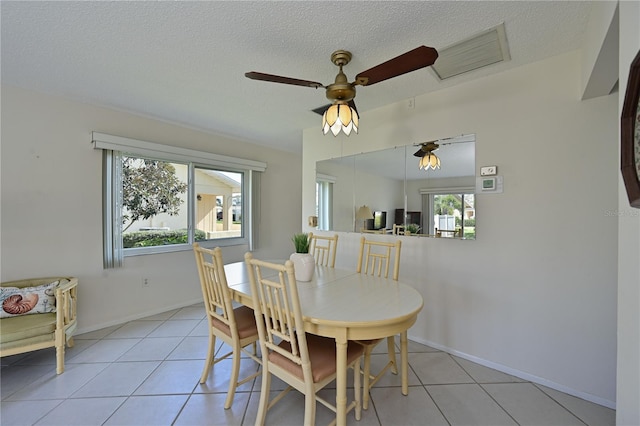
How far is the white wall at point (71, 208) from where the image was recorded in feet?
7.83

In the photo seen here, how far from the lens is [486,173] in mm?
2158

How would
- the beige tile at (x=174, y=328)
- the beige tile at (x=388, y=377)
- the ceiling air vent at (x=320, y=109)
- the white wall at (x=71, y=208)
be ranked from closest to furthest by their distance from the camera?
the beige tile at (x=388, y=377) < the white wall at (x=71, y=208) < the beige tile at (x=174, y=328) < the ceiling air vent at (x=320, y=109)

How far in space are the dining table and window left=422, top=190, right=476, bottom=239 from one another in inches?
32.2

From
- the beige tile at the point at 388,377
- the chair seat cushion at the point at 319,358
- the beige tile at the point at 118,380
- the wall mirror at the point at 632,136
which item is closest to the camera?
the wall mirror at the point at 632,136

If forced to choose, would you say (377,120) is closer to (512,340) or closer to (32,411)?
(512,340)

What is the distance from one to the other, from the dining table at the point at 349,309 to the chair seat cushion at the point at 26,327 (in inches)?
58.3

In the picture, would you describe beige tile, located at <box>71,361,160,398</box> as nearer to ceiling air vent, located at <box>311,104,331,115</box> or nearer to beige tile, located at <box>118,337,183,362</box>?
beige tile, located at <box>118,337,183,362</box>

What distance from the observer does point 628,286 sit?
950 millimetres

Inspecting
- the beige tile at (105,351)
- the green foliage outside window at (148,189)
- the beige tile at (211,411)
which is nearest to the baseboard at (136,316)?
the beige tile at (105,351)

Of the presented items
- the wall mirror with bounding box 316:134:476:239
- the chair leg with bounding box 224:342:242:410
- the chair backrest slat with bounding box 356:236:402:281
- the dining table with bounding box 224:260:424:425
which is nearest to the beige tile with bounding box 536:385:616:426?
the dining table with bounding box 224:260:424:425

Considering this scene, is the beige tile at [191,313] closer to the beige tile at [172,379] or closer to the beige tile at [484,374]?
the beige tile at [172,379]

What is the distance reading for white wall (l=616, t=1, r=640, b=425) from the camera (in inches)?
35.1

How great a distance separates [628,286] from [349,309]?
1108 mm

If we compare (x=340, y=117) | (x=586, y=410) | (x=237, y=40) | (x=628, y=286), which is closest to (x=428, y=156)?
(x=340, y=117)
